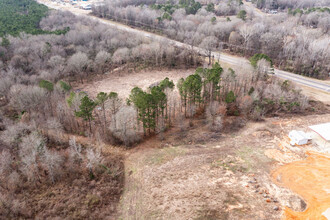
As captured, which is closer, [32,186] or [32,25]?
[32,186]

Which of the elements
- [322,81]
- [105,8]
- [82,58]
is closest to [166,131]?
[82,58]

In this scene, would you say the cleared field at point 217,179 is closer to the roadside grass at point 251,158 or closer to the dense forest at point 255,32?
the roadside grass at point 251,158

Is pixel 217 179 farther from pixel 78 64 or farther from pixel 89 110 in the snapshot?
pixel 78 64

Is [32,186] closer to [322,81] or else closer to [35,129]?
[35,129]

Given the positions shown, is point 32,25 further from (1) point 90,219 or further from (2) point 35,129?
(1) point 90,219

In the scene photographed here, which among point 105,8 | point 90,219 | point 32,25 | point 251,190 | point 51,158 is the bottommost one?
Result: point 90,219

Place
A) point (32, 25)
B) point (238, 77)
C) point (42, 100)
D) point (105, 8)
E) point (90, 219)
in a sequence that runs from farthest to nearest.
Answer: point (105, 8)
point (32, 25)
point (238, 77)
point (42, 100)
point (90, 219)

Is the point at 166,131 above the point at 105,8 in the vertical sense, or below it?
below

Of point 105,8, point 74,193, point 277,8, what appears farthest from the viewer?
point 277,8
